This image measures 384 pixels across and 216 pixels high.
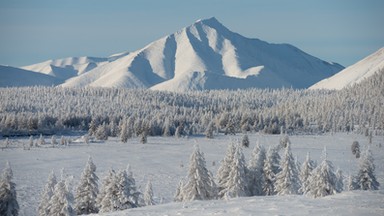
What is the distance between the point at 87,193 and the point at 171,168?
5582cm

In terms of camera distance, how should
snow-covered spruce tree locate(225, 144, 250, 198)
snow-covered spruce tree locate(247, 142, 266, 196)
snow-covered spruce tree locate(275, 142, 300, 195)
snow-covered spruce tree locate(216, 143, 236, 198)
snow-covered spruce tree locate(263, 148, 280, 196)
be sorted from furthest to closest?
snow-covered spruce tree locate(263, 148, 280, 196), snow-covered spruce tree locate(247, 142, 266, 196), snow-covered spruce tree locate(275, 142, 300, 195), snow-covered spruce tree locate(216, 143, 236, 198), snow-covered spruce tree locate(225, 144, 250, 198)

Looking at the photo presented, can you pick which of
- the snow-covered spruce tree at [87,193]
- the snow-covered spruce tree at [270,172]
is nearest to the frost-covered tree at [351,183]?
the snow-covered spruce tree at [270,172]

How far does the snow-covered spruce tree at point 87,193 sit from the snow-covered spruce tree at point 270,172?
71.7ft

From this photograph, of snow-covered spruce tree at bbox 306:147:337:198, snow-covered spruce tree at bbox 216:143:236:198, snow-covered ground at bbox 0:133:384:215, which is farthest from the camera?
snow-covered spruce tree at bbox 216:143:236:198

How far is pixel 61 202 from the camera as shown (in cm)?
5003

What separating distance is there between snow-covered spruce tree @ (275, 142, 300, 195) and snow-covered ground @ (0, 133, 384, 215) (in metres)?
7.34

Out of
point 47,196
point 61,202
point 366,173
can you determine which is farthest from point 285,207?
point 366,173

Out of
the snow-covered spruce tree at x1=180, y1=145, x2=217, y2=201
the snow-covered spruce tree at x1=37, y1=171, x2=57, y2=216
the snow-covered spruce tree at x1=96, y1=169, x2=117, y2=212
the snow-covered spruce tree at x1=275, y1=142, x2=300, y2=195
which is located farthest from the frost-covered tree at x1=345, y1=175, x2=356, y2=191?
the snow-covered spruce tree at x1=37, y1=171, x2=57, y2=216

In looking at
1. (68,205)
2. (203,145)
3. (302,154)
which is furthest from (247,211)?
(203,145)

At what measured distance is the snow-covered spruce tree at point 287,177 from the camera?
62250mm

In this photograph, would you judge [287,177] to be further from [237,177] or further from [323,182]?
[323,182]

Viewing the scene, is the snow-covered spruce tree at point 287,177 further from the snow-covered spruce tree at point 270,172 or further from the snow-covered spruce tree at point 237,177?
the snow-covered spruce tree at point 237,177

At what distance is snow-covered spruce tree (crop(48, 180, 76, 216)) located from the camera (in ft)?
163

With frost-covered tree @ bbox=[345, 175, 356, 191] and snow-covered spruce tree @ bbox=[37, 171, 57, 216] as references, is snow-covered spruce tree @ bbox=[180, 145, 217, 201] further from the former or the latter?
frost-covered tree @ bbox=[345, 175, 356, 191]
